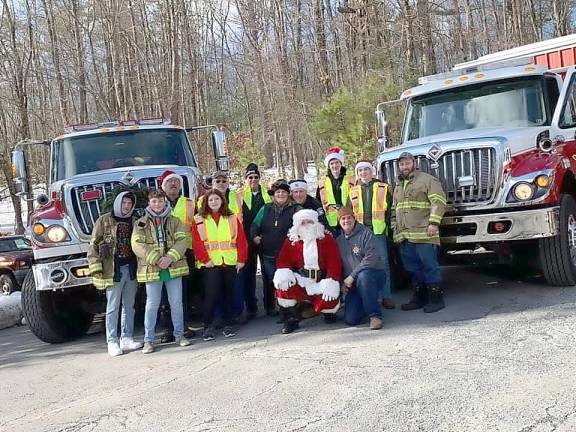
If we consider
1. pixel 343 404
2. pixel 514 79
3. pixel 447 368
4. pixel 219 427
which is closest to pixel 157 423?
pixel 219 427

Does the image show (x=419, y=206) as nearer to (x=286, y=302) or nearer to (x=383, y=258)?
(x=383, y=258)

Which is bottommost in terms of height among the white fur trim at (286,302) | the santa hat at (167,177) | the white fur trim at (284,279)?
the white fur trim at (286,302)

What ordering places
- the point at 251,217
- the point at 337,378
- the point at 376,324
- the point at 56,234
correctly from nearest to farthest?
the point at 337,378 < the point at 376,324 < the point at 56,234 < the point at 251,217

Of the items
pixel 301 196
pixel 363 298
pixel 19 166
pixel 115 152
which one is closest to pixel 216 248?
pixel 301 196

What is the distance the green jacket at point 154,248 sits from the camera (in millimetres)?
6867

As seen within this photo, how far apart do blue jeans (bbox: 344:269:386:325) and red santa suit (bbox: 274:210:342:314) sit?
0.14 m

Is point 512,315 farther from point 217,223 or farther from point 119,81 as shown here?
point 119,81

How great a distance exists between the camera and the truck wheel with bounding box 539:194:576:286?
24.4 ft

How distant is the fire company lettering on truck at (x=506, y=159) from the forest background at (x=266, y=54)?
1040cm

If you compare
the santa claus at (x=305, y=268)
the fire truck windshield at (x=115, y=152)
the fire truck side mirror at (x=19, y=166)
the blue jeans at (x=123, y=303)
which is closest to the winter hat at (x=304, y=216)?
the santa claus at (x=305, y=268)

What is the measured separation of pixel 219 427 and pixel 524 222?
418 centimetres

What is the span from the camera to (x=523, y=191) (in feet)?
23.8

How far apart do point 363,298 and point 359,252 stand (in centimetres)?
46

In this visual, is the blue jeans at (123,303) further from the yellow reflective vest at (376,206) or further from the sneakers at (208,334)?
the yellow reflective vest at (376,206)
